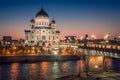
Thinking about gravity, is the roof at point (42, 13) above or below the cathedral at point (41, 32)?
above

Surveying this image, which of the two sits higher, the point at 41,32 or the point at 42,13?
the point at 42,13

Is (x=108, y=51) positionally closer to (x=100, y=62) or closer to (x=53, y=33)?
(x=100, y=62)

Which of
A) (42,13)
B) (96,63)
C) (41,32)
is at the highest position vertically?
(42,13)

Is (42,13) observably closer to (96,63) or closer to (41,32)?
(41,32)

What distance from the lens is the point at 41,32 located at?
145 m

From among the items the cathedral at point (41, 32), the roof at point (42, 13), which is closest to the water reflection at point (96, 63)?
the cathedral at point (41, 32)

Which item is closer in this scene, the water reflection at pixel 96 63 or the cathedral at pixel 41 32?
the water reflection at pixel 96 63

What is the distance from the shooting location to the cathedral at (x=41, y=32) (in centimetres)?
14550

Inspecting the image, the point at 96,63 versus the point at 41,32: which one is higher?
the point at 41,32

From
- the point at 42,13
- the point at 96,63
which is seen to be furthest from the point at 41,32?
the point at 96,63

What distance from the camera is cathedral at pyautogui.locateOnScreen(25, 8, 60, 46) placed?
146m

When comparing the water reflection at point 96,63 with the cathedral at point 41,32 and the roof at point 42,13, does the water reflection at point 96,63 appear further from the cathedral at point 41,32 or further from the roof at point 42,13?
the roof at point 42,13

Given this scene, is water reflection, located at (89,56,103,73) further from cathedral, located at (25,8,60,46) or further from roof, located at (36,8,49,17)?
roof, located at (36,8,49,17)

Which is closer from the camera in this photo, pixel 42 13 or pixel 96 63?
pixel 96 63
